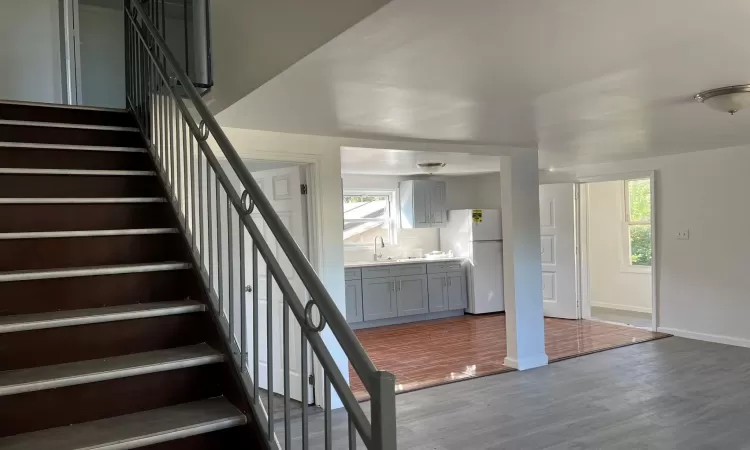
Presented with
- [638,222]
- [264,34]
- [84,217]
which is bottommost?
[638,222]

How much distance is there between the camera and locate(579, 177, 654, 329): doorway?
7555 millimetres

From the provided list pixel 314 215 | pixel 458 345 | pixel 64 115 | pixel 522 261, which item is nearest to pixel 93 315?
pixel 64 115

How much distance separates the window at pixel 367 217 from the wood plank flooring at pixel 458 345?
1.47 meters

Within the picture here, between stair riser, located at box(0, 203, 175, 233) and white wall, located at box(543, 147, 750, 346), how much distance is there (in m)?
5.75

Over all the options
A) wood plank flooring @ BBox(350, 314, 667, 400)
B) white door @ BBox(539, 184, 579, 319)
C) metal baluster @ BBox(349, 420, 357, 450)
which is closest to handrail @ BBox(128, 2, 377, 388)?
metal baluster @ BBox(349, 420, 357, 450)

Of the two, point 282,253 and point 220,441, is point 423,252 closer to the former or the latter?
point 282,253

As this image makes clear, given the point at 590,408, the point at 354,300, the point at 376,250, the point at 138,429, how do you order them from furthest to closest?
the point at 376,250 < the point at 354,300 < the point at 590,408 < the point at 138,429

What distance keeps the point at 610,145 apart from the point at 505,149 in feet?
3.51

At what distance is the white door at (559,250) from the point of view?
289 inches

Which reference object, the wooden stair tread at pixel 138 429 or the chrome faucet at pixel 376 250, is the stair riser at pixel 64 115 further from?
the chrome faucet at pixel 376 250

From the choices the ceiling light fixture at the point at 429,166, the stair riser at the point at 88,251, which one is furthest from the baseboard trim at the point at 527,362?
the stair riser at the point at 88,251

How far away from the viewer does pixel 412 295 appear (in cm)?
757

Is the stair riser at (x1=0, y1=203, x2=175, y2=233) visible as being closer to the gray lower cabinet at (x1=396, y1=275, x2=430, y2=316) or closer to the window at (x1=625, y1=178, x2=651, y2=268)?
the gray lower cabinet at (x1=396, y1=275, x2=430, y2=316)

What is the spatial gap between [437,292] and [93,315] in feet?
20.2
